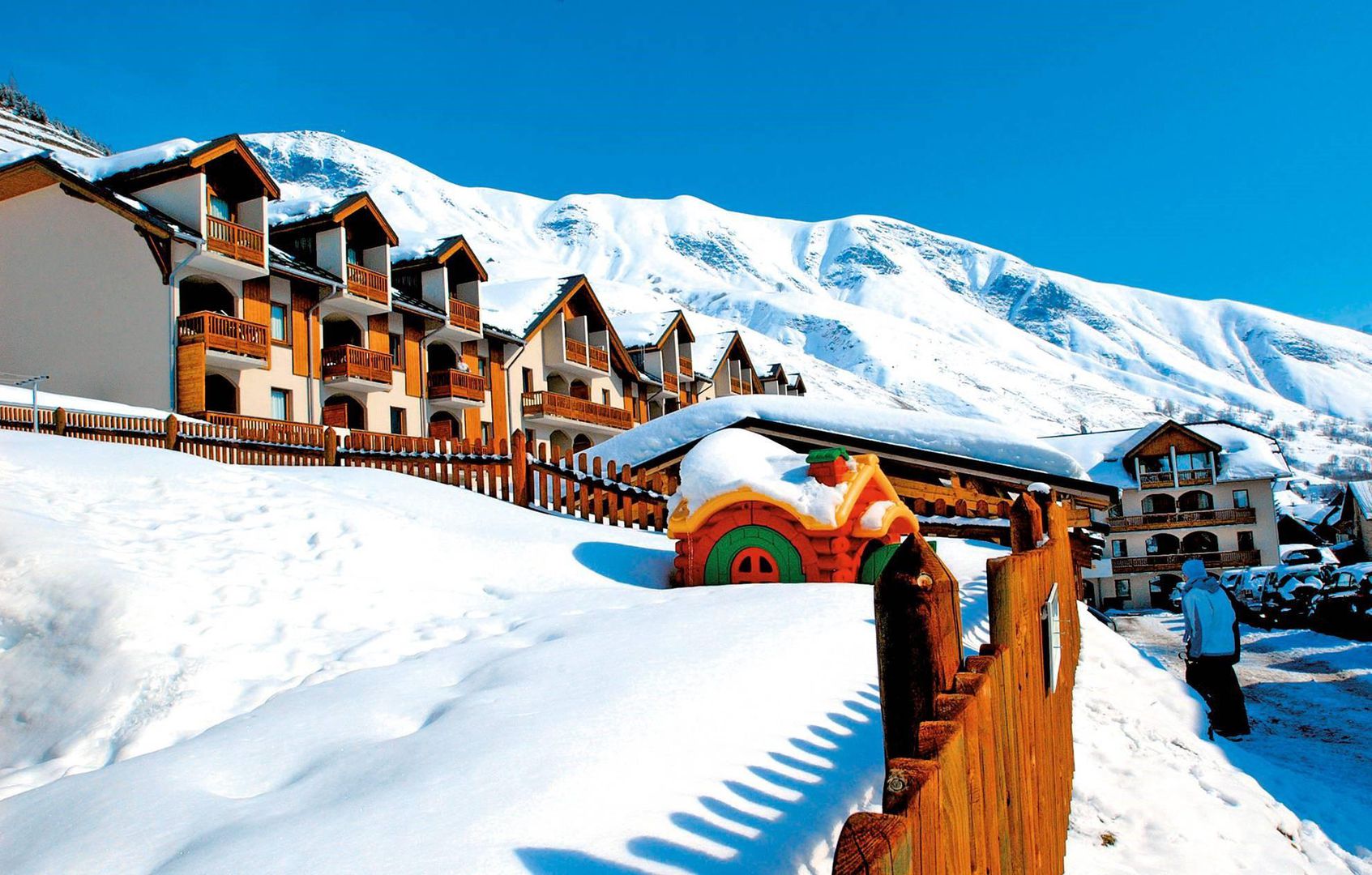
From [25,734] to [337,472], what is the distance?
7259 mm

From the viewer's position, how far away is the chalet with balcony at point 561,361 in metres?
33.3

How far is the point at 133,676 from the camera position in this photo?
4859 mm

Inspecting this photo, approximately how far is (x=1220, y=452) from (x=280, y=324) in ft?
146

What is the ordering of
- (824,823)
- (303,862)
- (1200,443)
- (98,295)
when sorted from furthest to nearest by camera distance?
(1200,443)
(98,295)
(824,823)
(303,862)

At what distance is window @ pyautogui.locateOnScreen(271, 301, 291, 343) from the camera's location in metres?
24.5

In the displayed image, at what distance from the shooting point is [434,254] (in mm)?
29797

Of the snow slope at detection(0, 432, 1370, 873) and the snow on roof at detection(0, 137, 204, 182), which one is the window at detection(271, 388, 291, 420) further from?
the snow slope at detection(0, 432, 1370, 873)

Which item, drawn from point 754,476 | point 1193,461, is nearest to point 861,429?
point 754,476

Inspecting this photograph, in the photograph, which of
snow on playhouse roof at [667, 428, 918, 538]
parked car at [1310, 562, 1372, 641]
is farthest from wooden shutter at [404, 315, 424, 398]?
parked car at [1310, 562, 1372, 641]

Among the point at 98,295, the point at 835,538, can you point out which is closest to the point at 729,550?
the point at 835,538

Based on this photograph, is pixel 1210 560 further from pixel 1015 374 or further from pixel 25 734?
pixel 1015 374

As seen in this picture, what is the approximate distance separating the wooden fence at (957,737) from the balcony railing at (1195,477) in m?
47.7

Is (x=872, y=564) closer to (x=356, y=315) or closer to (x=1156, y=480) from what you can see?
(x=356, y=315)

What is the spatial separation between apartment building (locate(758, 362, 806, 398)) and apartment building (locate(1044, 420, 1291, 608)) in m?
17.8
